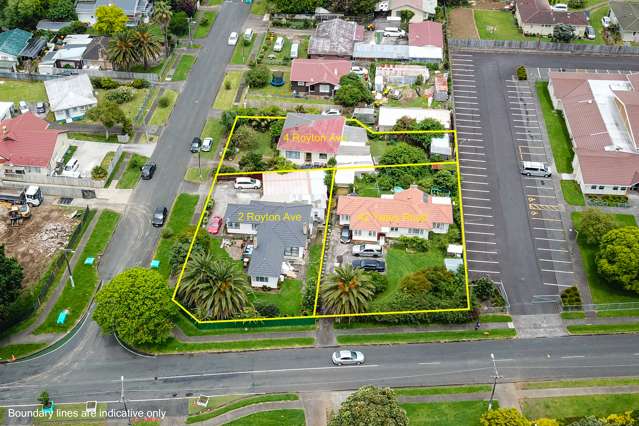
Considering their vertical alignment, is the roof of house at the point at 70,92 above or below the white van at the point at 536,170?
above

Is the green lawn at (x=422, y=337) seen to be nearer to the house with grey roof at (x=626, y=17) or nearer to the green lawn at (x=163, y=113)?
the green lawn at (x=163, y=113)

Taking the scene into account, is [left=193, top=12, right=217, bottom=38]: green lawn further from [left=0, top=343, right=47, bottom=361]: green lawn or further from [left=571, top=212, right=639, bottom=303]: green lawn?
[left=571, top=212, right=639, bottom=303]: green lawn

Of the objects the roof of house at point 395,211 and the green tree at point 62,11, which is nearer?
the roof of house at point 395,211

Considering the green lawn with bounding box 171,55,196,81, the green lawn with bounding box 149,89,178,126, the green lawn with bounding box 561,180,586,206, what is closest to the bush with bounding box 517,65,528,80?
the green lawn with bounding box 561,180,586,206

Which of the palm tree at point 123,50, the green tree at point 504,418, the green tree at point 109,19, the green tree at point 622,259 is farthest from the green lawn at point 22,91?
the green tree at point 622,259

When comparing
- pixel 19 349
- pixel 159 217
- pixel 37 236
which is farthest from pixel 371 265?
pixel 37 236
